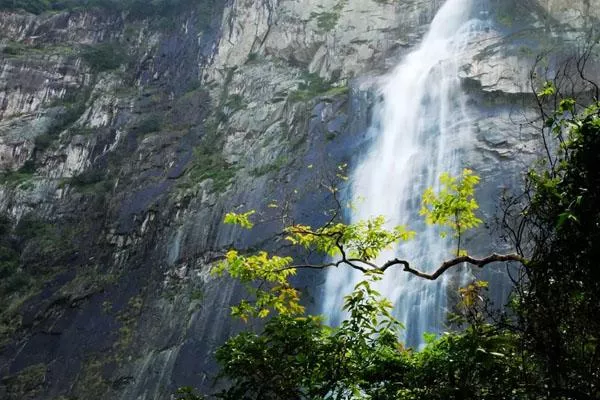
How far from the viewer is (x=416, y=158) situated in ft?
68.4

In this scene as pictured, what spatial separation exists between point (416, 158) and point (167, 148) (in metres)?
12.0

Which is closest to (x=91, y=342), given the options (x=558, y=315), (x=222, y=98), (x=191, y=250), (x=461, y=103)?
(x=191, y=250)

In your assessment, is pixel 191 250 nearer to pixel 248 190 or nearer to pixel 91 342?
pixel 248 190

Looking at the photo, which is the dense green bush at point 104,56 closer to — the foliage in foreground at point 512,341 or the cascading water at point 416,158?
the cascading water at point 416,158

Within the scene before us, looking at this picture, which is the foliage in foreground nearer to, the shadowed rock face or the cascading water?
the cascading water

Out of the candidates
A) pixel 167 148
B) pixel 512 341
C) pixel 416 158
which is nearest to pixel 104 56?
pixel 167 148

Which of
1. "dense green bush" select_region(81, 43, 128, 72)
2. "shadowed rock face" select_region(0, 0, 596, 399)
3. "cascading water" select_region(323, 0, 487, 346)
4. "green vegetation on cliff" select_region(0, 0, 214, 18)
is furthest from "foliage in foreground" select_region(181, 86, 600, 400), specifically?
"green vegetation on cliff" select_region(0, 0, 214, 18)

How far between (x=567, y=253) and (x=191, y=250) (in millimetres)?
18776

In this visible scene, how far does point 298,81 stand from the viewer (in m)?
27.7

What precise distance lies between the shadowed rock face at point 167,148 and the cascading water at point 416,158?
27.4 inches

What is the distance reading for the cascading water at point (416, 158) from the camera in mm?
16266

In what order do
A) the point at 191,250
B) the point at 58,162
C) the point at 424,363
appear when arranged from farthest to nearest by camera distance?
the point at 58,162, the point at 191,250, the point at 424,363

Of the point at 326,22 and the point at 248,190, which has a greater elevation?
the point at 326,22

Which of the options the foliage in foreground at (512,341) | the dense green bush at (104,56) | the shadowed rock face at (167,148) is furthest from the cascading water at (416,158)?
the dense green bush at (104,56)
